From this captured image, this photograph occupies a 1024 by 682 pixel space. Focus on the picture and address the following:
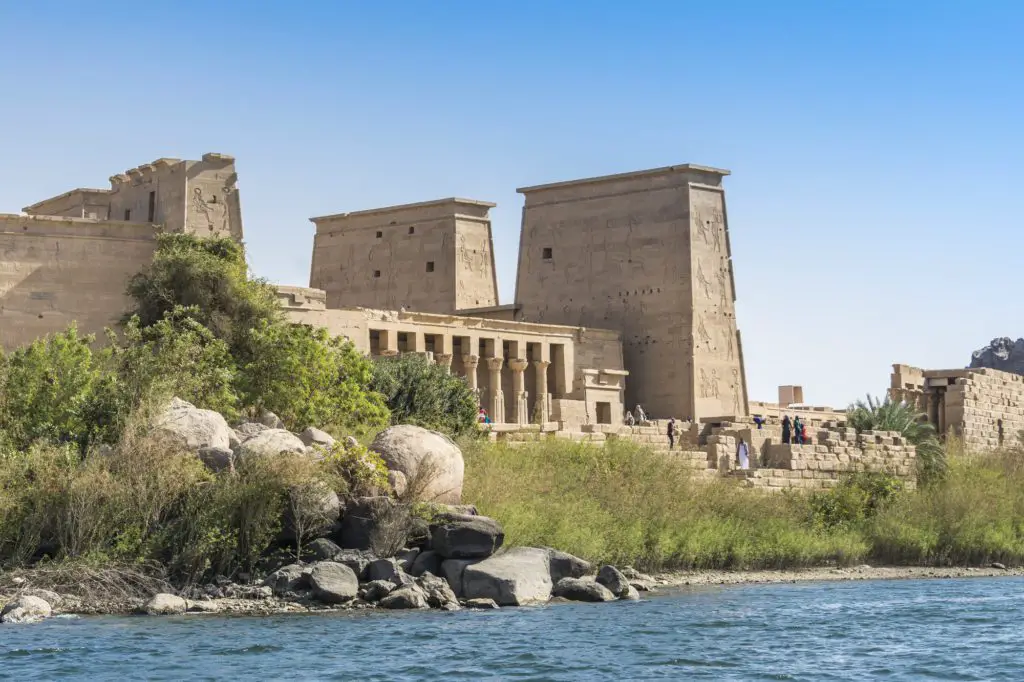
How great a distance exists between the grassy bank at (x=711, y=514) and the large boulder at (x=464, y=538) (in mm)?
1830

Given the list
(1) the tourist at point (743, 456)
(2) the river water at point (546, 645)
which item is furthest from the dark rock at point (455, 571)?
(1) the tourist at point (743, 456)

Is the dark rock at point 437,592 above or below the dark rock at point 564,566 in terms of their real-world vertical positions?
below

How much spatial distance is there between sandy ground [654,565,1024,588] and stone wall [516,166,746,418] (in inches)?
620

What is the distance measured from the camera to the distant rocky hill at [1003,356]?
69.7 m

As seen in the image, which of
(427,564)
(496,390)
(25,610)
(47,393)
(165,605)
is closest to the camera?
(25,610)

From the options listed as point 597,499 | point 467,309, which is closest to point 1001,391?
point 467,309

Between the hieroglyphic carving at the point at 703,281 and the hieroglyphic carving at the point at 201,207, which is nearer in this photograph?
A: the hieroglyphic carving at the point at 201,207

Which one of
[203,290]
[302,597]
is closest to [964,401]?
[203,290]

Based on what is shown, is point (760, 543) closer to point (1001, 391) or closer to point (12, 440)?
point (12, 440)

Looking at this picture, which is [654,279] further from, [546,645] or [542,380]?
[546,645]

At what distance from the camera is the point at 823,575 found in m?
27.4

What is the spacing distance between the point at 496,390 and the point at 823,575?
1666 cm

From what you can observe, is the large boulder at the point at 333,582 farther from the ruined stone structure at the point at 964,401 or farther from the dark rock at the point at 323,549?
the ruined stone structure at the point at 964,401

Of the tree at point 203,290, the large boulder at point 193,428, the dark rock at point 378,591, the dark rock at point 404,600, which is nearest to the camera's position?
the dark rock at point 404,600
